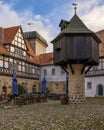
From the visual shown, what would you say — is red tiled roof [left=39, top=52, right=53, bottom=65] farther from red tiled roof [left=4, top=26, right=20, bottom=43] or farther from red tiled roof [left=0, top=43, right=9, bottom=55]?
red tiled roof [left=0, top=43, right=9, bottom=55]

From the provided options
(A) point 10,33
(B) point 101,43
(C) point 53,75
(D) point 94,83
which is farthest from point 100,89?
(A) point 10,33

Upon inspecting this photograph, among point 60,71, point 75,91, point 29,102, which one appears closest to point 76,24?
point 75,91

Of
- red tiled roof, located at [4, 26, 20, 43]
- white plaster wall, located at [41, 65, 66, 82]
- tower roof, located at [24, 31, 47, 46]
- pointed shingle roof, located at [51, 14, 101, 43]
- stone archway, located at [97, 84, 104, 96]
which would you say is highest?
tower roof, located at [24, 31, 47, 46]

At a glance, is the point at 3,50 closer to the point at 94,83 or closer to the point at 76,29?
the point at 94,83

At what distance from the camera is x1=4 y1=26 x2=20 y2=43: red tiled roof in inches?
1674

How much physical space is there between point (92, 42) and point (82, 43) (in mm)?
1032

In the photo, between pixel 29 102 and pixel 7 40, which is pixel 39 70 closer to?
pixel 7 40

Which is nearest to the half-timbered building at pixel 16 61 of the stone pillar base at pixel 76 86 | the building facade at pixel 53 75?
the building facade at pixel 53 75

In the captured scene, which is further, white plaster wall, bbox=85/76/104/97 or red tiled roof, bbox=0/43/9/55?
white plaster wall, bbox=85/76/104/97

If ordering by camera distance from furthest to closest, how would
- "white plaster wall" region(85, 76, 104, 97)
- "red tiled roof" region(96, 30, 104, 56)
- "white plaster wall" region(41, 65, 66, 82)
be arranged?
"white plaster wall" region(41, 65, 66, 82), "red tiled roof" region(96, 30, 104, 56), "white plaster wall" region(85, 76, 104, 97)

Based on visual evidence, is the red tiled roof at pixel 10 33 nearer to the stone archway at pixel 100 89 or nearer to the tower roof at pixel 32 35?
the tower roof at pixel 32 35

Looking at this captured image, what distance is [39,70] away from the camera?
51.3m

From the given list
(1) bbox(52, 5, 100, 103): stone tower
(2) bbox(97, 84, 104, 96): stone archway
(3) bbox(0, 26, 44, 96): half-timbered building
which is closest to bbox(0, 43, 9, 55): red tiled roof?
(3) bbox(0, 26, 44, 96): half-timbered building

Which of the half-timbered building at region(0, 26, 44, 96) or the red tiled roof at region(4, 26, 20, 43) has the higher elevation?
the red tiled roof at region(4, 26, 20, 43)
